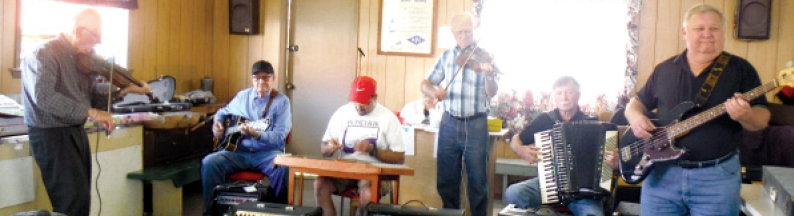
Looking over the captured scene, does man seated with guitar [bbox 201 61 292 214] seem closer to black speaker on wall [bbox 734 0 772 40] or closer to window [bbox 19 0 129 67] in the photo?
window [bbox 19 0 129 67]

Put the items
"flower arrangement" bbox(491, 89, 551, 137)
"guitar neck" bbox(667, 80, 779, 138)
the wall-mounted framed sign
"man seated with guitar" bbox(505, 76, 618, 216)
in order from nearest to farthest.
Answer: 1. "guitar neck" bbox(667, 80, 779, 138)
2. "man seated with guitar" bbox(505, 76, 618, 216)
3. "flower arrangement" bbox(491, 89, 551, 137)
4. the wall-mounted framed sign

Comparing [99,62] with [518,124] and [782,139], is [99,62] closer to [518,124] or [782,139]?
[518,124]

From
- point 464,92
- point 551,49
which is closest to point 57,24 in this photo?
point 464,92

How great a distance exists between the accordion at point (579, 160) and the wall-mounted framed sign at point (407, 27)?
2.56 m

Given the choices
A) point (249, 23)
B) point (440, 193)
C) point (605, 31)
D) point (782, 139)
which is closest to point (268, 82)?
point (440, 193)

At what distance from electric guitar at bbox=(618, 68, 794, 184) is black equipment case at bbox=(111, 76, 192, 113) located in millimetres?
3247

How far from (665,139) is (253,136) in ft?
8.61

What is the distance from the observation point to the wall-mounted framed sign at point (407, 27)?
5.94 m

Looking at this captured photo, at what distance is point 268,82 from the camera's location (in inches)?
181

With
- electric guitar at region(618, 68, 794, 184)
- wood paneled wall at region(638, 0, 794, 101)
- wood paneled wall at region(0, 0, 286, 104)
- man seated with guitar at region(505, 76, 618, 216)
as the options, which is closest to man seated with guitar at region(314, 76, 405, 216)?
man seated with guitar at region(505, 76, 618, 216)

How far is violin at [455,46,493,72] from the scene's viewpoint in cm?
414

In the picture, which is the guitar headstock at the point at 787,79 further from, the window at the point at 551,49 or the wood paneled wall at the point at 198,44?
the wood paneled wall at the point at 198,44

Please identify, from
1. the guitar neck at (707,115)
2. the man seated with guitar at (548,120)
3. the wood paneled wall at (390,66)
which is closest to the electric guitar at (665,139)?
the guitar neck at (707,115)

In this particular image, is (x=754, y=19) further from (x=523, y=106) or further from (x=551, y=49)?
(x=523, y=106)
